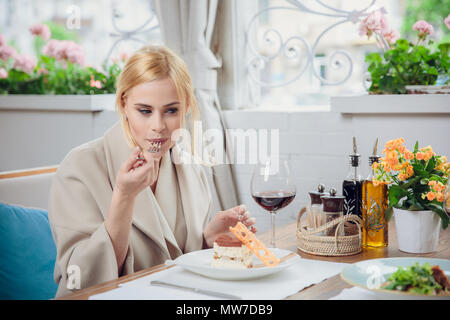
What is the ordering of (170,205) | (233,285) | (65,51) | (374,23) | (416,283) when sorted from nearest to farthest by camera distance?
(416,283) < (233,285) < (170,205) < (374,23) < (65,51)

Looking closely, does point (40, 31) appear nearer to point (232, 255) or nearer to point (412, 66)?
point (412, 66)

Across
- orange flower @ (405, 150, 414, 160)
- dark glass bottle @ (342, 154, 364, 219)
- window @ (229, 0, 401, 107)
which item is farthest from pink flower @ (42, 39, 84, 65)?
orange flower @ (405, 150, 414, 160)

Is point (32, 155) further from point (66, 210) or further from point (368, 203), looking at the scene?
point (368, 203)

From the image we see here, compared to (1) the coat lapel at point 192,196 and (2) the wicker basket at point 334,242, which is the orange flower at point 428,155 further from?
(1) the coat lapel at point 192,196

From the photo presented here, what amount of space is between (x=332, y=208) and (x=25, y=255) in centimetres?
97

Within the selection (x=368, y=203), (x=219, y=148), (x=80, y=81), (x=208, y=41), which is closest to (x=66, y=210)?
(x=368, y=203)

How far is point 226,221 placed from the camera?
4.59 feet

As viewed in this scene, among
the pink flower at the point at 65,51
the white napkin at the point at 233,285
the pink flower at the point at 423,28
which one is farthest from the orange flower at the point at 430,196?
the pink flower at the point at 65,51

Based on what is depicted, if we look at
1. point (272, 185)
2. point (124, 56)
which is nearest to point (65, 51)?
point (124, 56)

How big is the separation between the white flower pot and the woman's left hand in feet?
1.16

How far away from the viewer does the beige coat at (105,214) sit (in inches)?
47.9

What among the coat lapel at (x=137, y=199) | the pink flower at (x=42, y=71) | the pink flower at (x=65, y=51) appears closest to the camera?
the coat lapel at (x=137, y=199)

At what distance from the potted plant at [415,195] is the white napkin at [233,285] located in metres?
0.26

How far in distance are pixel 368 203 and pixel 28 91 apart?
2.07 metres
